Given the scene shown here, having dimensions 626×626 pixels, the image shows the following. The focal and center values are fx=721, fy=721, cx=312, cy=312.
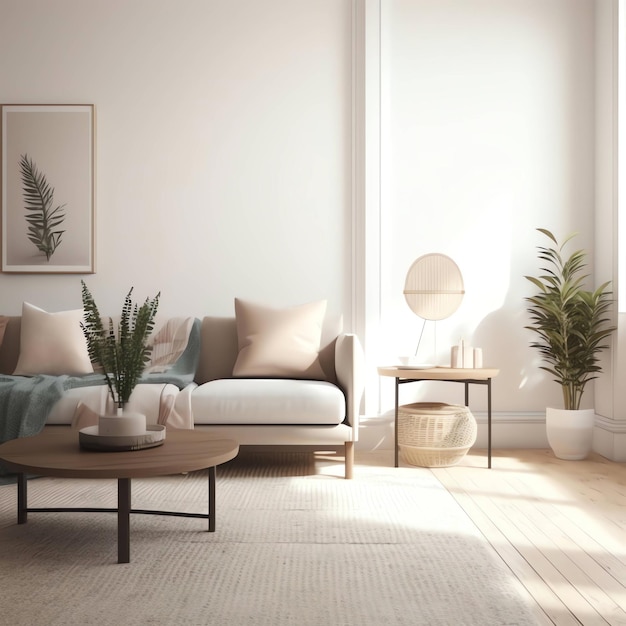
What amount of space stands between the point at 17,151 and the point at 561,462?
3932mm

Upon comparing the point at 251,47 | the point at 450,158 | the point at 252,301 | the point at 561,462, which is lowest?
the point at 561,462

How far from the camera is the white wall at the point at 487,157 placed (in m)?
4.73

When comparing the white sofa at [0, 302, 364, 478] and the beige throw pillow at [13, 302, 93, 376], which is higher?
the beige throw pillow at [13, 302, 93, 376]

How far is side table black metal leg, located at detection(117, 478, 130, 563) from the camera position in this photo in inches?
93.1

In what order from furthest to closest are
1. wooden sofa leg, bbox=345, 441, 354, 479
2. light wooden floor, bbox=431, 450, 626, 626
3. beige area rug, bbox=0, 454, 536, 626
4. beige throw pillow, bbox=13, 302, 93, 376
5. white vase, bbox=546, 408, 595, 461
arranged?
white vase, bbox=546, 408, 595, 461 → beige throw pillow, bbox=13, 302, 93, 376 → wooden sofa leg, bbox=345, 441, 354, 479 → light wooden floor, bbox=431, 450, 626, 626 → beige area rug, bbox=0, 454, 536, 626

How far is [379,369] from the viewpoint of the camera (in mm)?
4277

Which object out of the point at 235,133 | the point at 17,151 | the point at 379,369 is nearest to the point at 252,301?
the point at 379,369

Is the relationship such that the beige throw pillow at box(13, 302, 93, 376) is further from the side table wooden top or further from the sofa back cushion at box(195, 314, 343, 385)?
the side table wooden top

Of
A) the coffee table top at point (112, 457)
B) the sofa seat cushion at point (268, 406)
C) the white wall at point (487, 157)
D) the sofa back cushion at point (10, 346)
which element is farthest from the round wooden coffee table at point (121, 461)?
the white wall at point (487, 157)

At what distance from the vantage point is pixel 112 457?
8.10ft

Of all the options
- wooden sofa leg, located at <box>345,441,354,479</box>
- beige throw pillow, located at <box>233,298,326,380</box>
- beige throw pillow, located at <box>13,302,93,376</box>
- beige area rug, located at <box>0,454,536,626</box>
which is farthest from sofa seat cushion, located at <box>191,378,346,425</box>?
beige throw pillow, located at <box>13,302,93,376</box>

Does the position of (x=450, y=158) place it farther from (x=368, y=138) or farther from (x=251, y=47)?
(x=251, y=47)

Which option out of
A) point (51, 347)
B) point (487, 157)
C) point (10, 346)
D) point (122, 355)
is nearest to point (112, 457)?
point (122, 355)

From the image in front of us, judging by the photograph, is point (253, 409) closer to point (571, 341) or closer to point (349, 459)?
point (349, 459)
